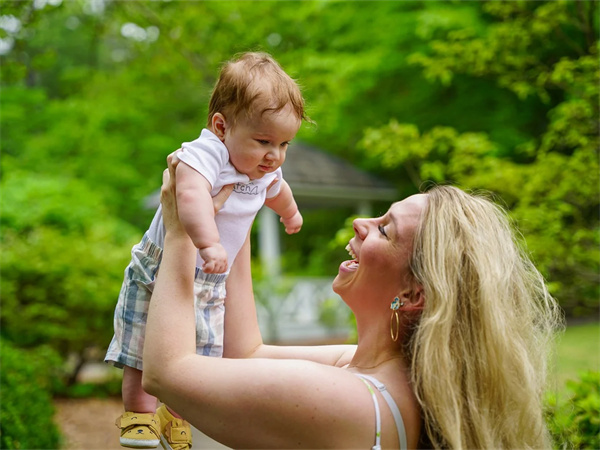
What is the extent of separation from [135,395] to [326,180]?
14556 mm

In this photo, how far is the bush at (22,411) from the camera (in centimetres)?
438

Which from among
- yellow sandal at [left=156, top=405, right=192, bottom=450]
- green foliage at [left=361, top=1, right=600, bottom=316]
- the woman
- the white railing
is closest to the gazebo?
the white railing

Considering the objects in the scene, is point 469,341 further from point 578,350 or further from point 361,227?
point 578,350

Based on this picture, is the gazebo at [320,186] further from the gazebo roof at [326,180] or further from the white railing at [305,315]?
the white railing at [305,315]

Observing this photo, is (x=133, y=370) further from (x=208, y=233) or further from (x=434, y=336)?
(x=434, y=336)

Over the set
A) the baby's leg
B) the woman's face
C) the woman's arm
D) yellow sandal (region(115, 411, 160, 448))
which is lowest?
yellow sandal (region(115, 411, 160, 448))

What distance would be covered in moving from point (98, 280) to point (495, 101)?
8.88 m

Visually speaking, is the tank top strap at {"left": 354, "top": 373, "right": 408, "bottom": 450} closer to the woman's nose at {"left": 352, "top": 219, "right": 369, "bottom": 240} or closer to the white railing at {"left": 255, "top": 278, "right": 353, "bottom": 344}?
the woman's nose at {"left": 352, "top": 219, "right": 369, "bottom": 240}

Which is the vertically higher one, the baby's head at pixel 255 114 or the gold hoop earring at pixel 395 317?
the baby's head at pixel 255 114

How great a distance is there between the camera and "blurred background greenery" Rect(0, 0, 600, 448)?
244 inches

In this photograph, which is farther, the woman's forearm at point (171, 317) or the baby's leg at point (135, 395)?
the baby's leg at point (135, 395)

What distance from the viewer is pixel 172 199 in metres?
1.82

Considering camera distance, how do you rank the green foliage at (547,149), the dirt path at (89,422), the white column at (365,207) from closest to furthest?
the green foliage at (547,149) → the dirt path at (89,422) → the white column at (365,207)

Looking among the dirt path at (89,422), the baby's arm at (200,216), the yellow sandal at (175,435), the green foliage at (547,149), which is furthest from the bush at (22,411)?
the green foliage at (547,149)
